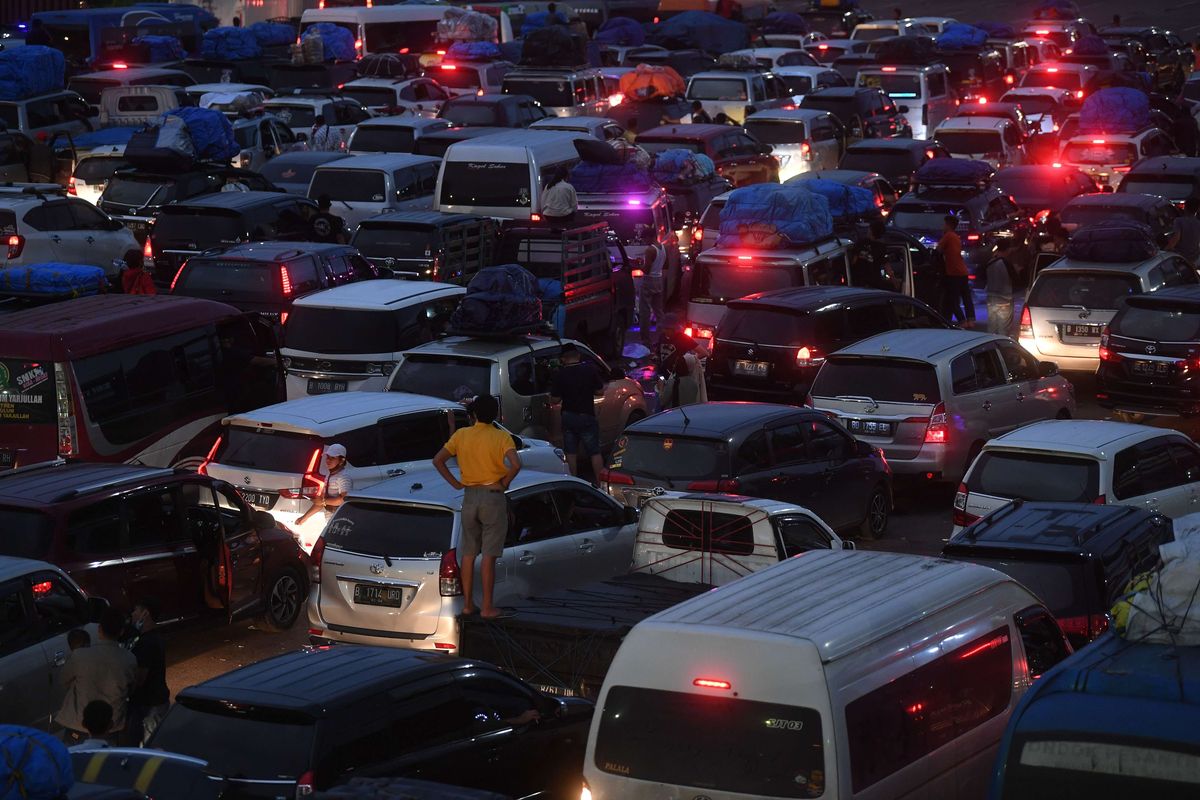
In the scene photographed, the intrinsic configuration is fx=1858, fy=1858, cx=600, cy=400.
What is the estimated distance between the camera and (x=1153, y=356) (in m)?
19.1

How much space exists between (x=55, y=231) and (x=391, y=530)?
13.2 m

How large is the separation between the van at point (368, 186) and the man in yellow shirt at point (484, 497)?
13801mm

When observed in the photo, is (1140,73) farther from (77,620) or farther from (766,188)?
(77,620)

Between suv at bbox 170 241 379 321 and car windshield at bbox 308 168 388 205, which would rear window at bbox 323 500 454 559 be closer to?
suv at bbox 170 241 379 321

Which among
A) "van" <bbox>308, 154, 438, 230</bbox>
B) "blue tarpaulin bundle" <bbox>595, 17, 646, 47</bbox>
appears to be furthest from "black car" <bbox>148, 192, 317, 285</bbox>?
"blue tarpaulin bundle" <bbox>595, 17, 646, 47</bbox>

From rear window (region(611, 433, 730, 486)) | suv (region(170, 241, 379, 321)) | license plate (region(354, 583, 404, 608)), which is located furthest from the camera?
suv (region(170, 241, 379, 321))

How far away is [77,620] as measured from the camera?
11367 millimetres

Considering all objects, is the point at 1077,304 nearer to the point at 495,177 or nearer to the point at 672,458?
the point at 672,458

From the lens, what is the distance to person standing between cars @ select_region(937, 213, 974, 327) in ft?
77.7

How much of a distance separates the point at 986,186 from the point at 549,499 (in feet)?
52.3

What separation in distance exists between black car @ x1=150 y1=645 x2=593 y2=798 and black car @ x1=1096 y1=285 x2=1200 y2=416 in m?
11.0

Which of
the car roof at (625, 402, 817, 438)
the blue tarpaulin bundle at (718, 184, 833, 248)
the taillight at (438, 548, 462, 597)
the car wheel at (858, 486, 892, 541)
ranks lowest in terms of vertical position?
the car wheel at (858, 486, 892, 541)

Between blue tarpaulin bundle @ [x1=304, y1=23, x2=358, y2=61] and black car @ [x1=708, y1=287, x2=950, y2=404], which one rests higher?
blue tarpaulin bundle @ [x1=304, y1=23, x2=358, y2=61]

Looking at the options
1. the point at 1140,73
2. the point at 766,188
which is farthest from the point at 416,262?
the point at 1140,73
